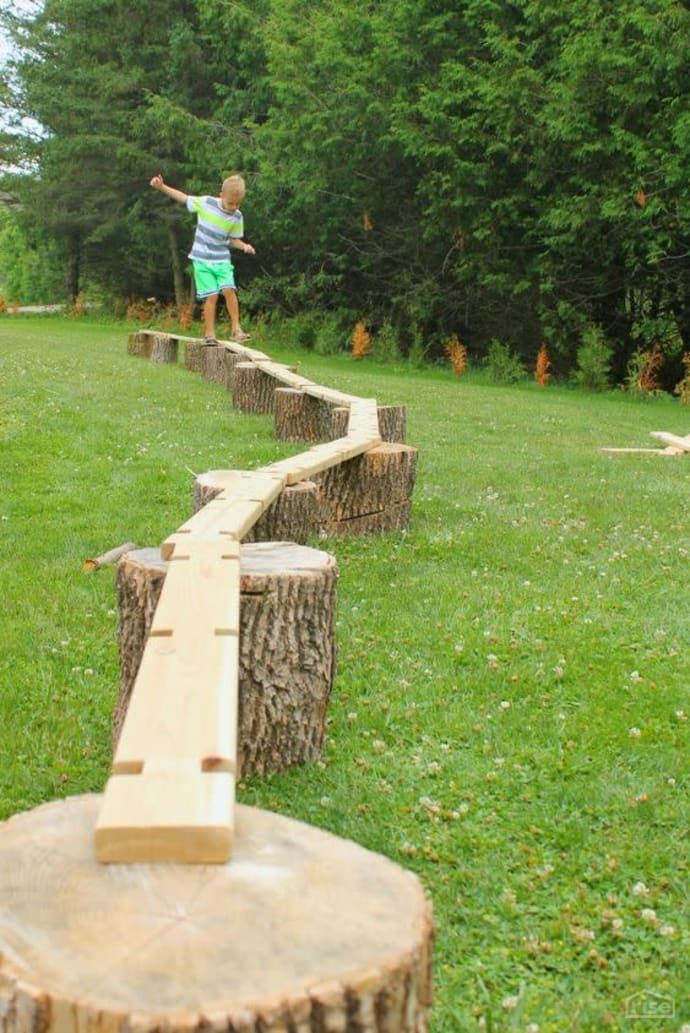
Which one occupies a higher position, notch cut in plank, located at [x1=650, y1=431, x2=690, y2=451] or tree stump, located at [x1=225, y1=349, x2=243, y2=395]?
tree stump, located at [x1=225, y1=349, x2=243, y2=395]

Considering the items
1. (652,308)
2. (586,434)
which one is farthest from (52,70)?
(586,434)

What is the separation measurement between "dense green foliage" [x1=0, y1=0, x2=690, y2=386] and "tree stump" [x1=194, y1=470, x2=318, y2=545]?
15.1 metres

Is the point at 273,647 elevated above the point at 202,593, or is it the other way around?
the point at 202,593

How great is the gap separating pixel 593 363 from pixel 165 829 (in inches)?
818

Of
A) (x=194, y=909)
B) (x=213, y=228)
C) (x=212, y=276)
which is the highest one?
(x=213, y=228)

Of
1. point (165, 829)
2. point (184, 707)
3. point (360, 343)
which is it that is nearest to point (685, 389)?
point (360, 343)

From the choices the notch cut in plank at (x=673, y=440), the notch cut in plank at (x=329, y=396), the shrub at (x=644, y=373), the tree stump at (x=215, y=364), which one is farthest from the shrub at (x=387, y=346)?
the notch cut in plank at (x=329, y=396)

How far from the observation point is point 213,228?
15.2 m

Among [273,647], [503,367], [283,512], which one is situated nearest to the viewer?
[273,647]

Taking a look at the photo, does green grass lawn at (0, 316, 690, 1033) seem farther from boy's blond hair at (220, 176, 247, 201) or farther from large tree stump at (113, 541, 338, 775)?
boy's blond hair at (220, 176, 247, 201)

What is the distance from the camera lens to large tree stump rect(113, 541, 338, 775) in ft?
12.3

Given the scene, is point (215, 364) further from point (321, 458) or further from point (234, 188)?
point (321, 458)

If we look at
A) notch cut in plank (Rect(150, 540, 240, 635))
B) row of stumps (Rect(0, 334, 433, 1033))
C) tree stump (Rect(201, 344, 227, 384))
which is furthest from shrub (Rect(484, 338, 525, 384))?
row of stumps (Rect(0, 334, 433, 1033))

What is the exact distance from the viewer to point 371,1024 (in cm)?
157
